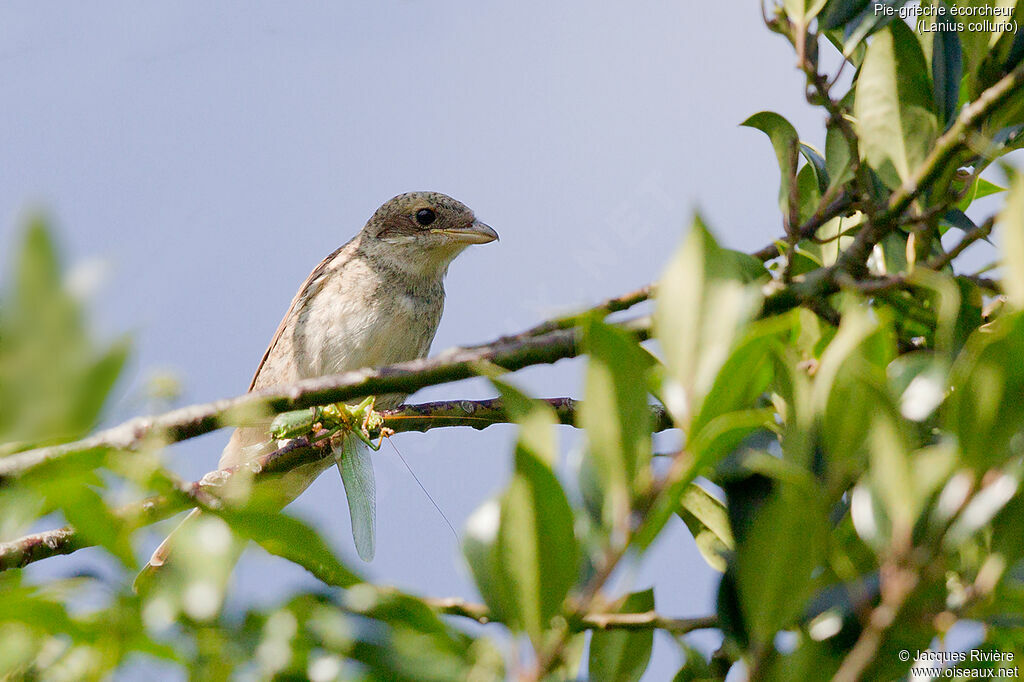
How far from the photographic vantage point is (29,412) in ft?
1.64

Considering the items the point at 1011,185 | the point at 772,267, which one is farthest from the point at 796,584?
the point at 772,267

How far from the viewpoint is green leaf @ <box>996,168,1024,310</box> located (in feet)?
2.54

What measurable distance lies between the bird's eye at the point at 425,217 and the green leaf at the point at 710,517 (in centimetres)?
492

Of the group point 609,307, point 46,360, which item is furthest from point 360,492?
point 46,360

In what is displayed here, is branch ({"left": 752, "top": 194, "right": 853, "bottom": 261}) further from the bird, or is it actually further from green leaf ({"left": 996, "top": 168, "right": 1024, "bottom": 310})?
the bird

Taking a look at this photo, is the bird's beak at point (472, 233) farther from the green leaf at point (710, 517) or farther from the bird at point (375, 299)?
the green leaf at point (710, 517)

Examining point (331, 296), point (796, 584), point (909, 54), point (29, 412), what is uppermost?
point (909, 54)

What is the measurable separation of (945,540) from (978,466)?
0.06 meters

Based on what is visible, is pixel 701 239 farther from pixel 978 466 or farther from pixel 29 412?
pixel 29 412

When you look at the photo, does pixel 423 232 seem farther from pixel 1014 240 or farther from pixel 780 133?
pixel 1014 240

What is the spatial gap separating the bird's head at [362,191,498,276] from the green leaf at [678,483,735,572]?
460 cm

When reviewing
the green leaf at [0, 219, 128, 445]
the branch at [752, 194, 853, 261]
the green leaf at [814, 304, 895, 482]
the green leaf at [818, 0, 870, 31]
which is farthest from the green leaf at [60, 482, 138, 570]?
the green leaf at [818, 0, 870, 31]

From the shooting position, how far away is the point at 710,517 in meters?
1.11

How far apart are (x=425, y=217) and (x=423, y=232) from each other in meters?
0.14
